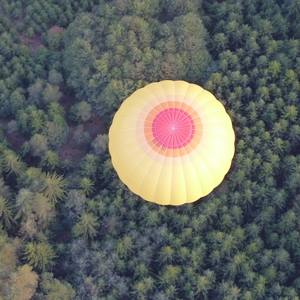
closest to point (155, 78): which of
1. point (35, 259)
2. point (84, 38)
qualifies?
point (84, 38)

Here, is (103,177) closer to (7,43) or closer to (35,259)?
(35,259)

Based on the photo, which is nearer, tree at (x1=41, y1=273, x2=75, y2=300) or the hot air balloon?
the hot air balloon

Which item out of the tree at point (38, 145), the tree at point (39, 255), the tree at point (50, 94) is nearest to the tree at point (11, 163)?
the tree at point (38, 145)

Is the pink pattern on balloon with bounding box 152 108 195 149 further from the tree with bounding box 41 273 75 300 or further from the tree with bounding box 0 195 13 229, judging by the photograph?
the tree with bounding box 0 195 13 229

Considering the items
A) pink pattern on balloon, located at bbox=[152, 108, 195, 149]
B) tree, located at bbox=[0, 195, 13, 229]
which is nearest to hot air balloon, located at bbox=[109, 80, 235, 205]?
pink pattern on balloon, located at bbox=[152, 108, 195, 149]

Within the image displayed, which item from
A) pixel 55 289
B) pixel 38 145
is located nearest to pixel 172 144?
pixel 38 145

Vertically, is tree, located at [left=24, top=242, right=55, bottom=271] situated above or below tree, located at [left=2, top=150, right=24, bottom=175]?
below

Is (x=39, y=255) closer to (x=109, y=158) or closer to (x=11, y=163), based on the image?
(x=11, y=163)
